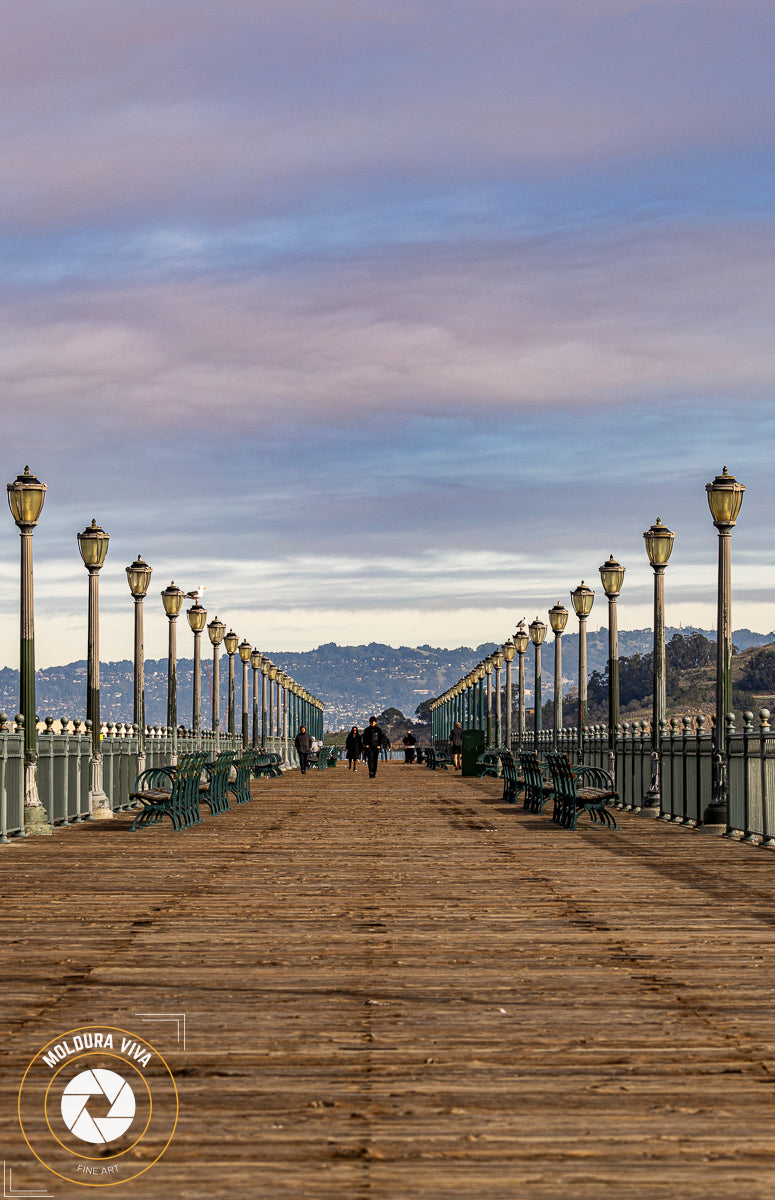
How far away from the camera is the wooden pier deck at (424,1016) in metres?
5.67

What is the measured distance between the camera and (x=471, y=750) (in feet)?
199

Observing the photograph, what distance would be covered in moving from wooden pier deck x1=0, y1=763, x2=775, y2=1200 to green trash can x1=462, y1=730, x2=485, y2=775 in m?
42.7

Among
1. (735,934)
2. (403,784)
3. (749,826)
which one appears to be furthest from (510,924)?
(403,784)

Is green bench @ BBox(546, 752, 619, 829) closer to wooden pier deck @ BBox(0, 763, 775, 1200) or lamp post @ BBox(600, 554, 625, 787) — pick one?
wooden pier deck @ BBox(0, 763, 775, 1200)

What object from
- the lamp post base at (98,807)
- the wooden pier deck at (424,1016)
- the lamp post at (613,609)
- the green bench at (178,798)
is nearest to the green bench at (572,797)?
the green bench at (178,798)

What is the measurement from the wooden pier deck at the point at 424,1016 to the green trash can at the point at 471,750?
42.7m

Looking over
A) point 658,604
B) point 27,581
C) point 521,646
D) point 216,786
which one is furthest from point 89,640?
point 521,646

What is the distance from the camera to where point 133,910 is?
43.9 feet

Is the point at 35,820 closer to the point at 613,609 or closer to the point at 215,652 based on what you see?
the point at 613,609

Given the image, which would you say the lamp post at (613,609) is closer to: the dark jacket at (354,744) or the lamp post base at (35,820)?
the lamp post base at (35,820)

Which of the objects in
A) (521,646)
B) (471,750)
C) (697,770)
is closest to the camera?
(697,770)

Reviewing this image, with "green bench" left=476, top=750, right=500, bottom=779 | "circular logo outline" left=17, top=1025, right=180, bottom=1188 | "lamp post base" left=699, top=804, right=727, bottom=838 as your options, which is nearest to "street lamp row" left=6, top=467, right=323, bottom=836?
"lamp post base" left=699, top=804, right=727, bottom=838

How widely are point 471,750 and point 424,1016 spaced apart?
52536 millimetres

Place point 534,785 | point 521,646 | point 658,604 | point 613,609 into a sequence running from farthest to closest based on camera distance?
point 521,646, point 613,609, point 658,604, point 534,785
